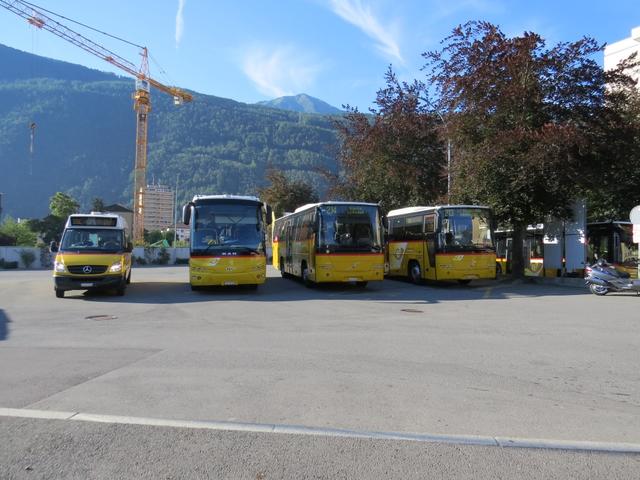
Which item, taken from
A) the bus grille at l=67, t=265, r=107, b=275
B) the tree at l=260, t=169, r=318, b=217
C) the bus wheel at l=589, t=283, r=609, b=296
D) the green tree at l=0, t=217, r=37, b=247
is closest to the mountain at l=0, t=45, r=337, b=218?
the green tree at l=0, t=217, r=37, b=247

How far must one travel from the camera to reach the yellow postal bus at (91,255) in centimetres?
1564

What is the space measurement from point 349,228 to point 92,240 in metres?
8.38

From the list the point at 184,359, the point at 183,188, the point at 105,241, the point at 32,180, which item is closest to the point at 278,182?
the point at 105,241

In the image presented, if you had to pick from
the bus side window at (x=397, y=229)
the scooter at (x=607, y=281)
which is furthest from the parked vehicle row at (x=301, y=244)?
the scooter at (x=607, y=281)

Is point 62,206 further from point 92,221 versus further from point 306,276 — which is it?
point 306,276

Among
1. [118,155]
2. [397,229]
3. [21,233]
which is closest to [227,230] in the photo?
[397,229]

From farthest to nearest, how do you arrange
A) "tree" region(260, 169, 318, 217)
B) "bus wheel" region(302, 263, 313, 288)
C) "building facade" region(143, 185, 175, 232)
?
"building facade" region(143, 185, 175, 232) < "tree" region(260, 169, 318, 217) < "bus wheel" region(302, 263, 313, 288)

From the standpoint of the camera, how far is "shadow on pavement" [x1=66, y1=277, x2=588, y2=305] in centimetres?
1602

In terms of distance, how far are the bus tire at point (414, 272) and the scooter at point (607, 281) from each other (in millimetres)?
6216

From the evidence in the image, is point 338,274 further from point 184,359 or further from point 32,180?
point 32,180

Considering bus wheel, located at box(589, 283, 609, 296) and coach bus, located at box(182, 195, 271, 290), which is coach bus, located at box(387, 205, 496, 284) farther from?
coach bus, located at box(182, 195, 271, 290)

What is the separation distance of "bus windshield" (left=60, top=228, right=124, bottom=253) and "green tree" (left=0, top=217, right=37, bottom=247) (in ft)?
188

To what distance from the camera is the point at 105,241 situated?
54.6ft

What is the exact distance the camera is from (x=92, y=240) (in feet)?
54.2
